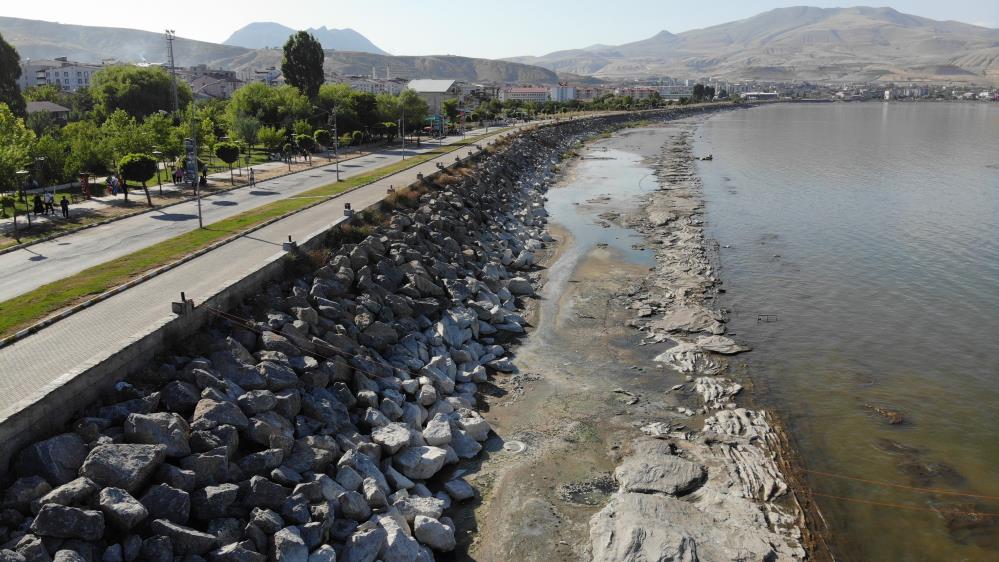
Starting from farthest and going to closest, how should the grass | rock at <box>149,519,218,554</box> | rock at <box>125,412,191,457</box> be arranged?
the grass → rock at <box>125,412,191,457</box> → rock at <box>149,519,218,554</box>

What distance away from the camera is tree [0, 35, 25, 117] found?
6494 cm

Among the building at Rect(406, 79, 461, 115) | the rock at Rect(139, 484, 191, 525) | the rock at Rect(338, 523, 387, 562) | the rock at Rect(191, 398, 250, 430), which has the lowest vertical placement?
the rock at Rect(338, 523, 387, 562)

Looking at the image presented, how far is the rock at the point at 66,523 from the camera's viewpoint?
10.4 meters

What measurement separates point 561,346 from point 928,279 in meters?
22.1

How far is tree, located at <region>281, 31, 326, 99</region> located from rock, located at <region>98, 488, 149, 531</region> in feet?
242

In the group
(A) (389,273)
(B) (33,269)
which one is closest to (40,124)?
(B) (33,269)

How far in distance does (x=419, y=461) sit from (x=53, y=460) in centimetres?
743

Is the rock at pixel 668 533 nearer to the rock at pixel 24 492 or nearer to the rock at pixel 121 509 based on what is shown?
the rock at pixel 121 509

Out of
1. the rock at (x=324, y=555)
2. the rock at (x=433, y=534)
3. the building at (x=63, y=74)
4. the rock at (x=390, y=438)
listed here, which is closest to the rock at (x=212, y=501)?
the rock at (x=324, y=555)

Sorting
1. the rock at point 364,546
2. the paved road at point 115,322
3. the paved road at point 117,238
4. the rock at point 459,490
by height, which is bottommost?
the rock at point 459,490

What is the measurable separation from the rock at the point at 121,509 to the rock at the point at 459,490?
6.67 metres

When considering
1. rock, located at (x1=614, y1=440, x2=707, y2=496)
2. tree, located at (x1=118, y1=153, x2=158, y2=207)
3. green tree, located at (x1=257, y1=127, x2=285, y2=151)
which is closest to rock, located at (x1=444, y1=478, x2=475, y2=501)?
rock, located at (x1=614, y1=440, x2=707, y2=496)

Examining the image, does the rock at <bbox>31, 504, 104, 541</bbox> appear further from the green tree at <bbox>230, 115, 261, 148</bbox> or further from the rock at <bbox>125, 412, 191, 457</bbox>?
the green tree at <bbox>230, 115, 261, 148</bbox>

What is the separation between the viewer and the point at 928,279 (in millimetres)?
34500
